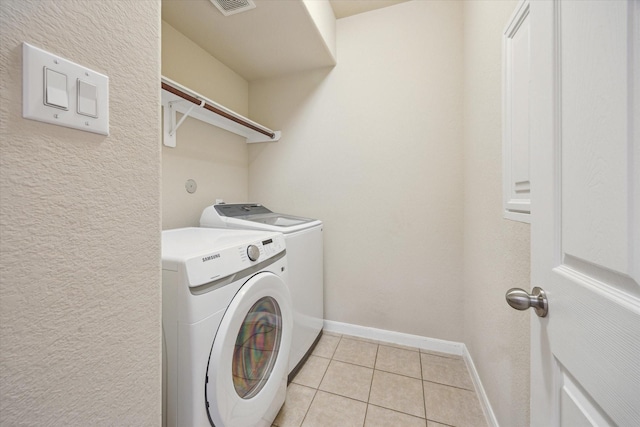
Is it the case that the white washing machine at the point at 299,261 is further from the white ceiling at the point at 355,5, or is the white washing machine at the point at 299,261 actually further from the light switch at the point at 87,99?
the white ceiling at the point at 355,5

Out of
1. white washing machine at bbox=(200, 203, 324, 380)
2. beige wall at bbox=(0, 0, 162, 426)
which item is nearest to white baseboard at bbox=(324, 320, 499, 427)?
white washing machine at bbox=(200, 203, 324, 380)

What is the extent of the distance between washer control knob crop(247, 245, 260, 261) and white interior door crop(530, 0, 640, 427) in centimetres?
92

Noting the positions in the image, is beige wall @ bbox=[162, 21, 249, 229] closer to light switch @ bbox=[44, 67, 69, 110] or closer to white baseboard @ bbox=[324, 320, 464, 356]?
light switch @ bbox=[44, 67, 69, 110]

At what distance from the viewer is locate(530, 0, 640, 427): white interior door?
322 mm

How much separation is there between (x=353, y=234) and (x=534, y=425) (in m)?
1.47

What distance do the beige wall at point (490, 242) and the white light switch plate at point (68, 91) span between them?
1.26 metres

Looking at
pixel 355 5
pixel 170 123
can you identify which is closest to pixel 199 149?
pixel 170 123

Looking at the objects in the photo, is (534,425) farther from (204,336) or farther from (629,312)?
(204,336)

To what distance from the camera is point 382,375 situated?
152cm

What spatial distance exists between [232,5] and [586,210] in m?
1.89

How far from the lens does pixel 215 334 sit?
808mm

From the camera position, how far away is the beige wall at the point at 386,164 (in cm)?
174

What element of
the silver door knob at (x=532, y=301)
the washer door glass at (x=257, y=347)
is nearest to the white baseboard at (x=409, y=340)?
the washer door glass at (x=257, y=347)

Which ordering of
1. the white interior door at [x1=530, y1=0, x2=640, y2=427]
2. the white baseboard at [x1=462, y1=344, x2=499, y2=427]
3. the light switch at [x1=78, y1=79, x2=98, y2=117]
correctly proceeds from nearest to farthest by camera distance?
the white interior door at [x1=530, y1=0, x2=640, y2=427], the light switch at [x1=78, y1=79, x2=98, y2=117], the white baseboard at [x1=462, y1=344, x2=499, y2=427]
